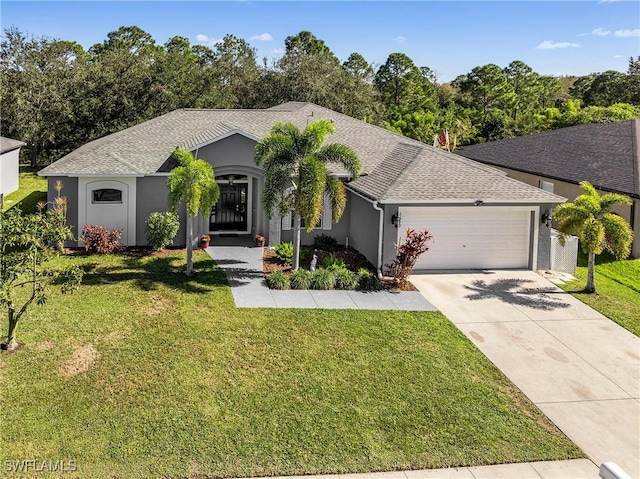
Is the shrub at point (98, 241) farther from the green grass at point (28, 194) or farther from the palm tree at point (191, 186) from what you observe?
the green grass at point (28, 194)

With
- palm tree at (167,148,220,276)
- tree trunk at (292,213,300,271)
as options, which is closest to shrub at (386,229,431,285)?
tree trunk at (292,213,300,271)

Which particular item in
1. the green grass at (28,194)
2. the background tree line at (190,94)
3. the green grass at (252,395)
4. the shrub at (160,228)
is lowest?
the green grass at (252,395)

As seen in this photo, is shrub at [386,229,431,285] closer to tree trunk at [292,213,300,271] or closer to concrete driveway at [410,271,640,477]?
concrete driveway at [410,271,640,477]

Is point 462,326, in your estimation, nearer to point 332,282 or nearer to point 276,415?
point 332,282

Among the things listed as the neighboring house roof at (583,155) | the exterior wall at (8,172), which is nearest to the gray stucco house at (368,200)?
the neighboring house roof at (583,155)

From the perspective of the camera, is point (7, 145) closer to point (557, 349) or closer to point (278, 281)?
point (278, 281)

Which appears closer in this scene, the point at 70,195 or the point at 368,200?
the point at 368,200

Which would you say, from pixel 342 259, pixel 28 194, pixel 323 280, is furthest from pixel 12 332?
pixel 28 194

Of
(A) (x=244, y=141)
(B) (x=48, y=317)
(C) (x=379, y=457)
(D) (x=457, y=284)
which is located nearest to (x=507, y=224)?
(D) (x=457, y=284)
